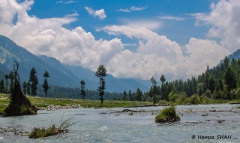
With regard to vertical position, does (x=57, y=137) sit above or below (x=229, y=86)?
below

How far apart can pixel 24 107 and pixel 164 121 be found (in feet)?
149

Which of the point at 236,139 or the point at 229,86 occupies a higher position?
the point at 229,86

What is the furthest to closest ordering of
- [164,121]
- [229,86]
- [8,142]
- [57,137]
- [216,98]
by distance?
[229,86] → [216,98] → [164,121] → [57,137] → [8,142]

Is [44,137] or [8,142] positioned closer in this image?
[8,142]

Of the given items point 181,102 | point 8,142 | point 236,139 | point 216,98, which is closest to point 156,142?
point 236,139

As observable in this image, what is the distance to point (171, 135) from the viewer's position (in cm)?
2981

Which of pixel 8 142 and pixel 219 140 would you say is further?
pixel 8 142

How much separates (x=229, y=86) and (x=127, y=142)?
187 metres

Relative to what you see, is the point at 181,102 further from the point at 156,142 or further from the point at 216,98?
the point at 156,142

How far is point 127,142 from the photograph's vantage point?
2630cm

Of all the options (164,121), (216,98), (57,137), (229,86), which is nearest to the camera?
(57,137)

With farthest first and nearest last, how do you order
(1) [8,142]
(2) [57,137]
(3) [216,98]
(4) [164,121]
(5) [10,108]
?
A: (3) [216,98]
(5) [10,108]
(4) [164,121]
(2) [57,137]
(1) [8,142]

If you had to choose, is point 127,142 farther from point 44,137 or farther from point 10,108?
point 10,108

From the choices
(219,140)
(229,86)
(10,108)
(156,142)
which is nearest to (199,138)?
(219,140)
